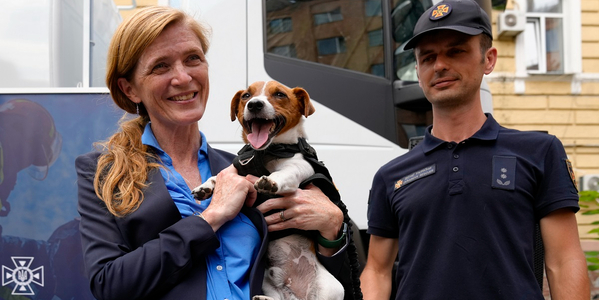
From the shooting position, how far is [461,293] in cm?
183

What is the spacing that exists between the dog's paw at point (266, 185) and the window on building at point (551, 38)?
9085mm

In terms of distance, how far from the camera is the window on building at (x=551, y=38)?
10.1m

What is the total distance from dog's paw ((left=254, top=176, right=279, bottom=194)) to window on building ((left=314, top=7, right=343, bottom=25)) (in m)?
1.75

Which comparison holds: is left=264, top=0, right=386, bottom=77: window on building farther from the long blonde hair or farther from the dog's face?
the long blonde hair

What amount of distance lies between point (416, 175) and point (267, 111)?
0.67 meters

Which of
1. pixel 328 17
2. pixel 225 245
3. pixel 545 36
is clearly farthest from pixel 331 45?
pixel 545 36

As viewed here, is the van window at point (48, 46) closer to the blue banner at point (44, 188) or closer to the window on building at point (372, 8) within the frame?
the blue banner at point (44, 188)

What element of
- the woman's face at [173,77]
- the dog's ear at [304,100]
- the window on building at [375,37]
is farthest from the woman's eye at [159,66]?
the window on building at [375,37]

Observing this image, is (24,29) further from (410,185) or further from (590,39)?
(590,39)

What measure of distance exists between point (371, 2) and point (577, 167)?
305 inches

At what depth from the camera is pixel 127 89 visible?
2.07 m

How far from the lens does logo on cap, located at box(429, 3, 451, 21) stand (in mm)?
2033

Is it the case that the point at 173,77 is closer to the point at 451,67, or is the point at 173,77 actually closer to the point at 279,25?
the point at 451,67

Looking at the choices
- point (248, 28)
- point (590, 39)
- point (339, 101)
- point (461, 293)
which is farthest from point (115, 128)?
point (590, 39)
